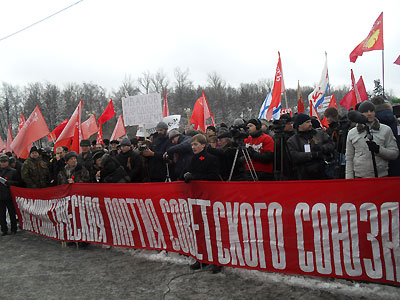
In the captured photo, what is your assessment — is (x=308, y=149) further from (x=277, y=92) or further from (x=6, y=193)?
(x=6, y=193)

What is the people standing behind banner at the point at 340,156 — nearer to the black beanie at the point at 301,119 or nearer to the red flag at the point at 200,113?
the black beanie at the point at 301,119

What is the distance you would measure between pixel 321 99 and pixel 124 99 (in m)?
7.13

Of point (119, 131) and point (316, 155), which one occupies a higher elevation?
point (119, 131)

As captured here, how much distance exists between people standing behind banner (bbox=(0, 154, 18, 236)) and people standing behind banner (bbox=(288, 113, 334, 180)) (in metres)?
6.86

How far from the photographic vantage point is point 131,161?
7.39 metres

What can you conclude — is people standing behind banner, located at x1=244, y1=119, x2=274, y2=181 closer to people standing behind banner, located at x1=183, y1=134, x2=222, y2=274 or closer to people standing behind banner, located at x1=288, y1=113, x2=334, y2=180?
people standing behind banner, located at x1=288, y1=113, x2=334, y2=180

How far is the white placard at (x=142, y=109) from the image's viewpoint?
27.0 ft

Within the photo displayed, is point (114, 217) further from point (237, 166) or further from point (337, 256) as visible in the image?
point (337, 256)

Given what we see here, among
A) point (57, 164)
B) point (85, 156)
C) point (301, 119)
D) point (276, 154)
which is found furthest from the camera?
point (57, 164)

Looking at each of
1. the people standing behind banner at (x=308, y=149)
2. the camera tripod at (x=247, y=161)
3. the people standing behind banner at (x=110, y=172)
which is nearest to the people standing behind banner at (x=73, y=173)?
the people standing behind banner at (x=110, y=172)

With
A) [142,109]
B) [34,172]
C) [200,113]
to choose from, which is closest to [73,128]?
[34,172]

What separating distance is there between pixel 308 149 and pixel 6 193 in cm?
715

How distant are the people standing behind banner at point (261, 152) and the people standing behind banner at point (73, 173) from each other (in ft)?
11.2

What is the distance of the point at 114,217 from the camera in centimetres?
610
